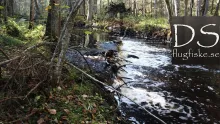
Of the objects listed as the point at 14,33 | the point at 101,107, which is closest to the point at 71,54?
the point at 14,33

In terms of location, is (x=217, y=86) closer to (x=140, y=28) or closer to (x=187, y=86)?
(x=187, y=86)

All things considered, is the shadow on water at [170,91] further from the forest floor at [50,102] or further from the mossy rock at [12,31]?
the mossy rock at [12,31]

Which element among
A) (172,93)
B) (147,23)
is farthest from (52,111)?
(147,23)

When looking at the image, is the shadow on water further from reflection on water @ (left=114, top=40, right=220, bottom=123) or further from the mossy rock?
the mossy rock

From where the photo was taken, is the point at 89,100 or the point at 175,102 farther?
the point at 175,102

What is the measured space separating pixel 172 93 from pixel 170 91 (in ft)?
0.57

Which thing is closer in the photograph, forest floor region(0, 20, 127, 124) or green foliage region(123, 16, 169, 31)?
forest floor region(0, 20, 127, 124)

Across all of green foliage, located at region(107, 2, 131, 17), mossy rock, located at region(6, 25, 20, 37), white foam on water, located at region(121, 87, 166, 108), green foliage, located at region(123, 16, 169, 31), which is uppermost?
green foliage, located at region(107, 2, 131, 17)

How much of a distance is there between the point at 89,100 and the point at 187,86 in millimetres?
3749

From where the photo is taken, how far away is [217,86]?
7164 mm

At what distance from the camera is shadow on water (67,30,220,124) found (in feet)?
16.7

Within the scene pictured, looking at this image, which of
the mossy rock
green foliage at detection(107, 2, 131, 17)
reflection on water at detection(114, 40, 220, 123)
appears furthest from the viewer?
green foliage at detection(107, 2, 131, 17)

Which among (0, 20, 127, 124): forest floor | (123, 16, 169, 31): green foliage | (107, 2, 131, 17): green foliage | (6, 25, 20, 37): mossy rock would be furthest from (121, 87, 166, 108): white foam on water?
(107, 2, 131, 17): green foliage

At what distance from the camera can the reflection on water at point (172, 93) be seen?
16.7ft
